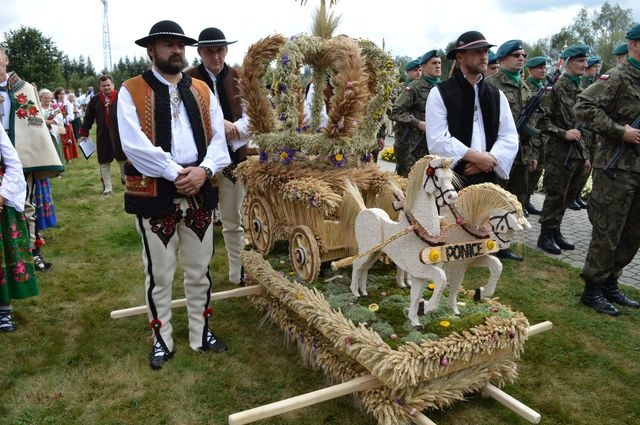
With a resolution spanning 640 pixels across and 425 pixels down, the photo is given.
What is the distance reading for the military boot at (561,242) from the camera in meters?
6.04

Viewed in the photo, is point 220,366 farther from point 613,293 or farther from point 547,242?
point 547,242

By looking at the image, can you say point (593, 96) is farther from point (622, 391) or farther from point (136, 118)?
point (136, 118)

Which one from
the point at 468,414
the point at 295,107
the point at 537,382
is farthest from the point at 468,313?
the point at 295,107

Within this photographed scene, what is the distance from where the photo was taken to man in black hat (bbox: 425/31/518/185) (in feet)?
11.6

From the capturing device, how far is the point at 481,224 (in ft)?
9.45

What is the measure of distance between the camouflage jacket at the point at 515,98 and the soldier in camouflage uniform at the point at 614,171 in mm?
1553

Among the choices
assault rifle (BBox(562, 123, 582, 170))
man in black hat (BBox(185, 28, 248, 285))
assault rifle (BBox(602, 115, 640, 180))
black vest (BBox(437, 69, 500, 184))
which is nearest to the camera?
black vest (BBox(437, 69, 500, 184))

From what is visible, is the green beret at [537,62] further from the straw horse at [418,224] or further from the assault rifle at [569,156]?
the straw horse at [418,224]

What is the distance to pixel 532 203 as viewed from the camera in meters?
8.30

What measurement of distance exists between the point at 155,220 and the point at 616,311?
3761mm

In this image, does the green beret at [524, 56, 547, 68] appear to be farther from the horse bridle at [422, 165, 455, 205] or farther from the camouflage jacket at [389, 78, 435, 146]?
the horse bridle at [422, 165, 455, 205]

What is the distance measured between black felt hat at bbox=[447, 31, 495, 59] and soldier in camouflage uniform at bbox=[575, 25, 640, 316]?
4.39ft

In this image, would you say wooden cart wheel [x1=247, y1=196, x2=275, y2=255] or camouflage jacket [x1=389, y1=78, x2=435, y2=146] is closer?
wooden cart wheel [x1=247, y1=196, x2=275, y2=255]

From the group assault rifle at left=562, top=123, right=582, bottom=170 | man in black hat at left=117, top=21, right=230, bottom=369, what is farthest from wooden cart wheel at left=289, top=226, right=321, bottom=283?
→ assault rifle at left=562, top=123, right=582, bottom=170
